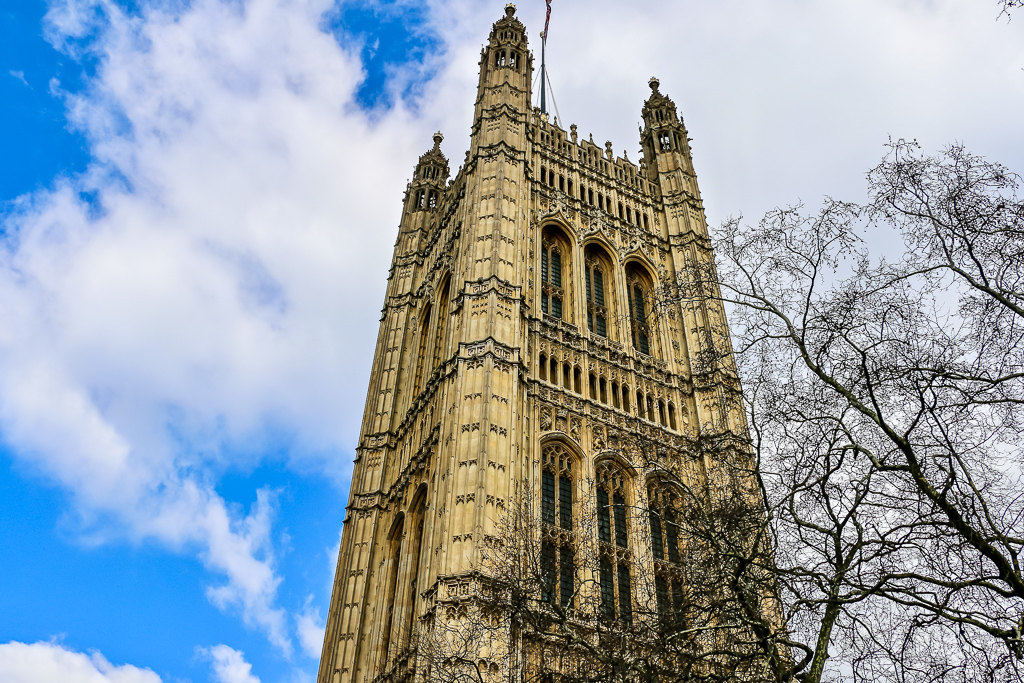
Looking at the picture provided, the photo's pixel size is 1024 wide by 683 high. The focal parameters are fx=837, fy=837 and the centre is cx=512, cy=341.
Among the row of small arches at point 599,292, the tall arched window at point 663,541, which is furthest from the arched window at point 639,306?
the tall arched window at point 663,541

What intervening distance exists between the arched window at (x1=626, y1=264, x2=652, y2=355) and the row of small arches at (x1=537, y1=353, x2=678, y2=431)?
2.78m

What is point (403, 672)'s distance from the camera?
71.6ft

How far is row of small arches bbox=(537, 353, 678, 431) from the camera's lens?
28.3 m

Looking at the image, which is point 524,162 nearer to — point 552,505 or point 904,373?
point 552,505

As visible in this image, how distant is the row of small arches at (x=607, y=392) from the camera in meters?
28.3

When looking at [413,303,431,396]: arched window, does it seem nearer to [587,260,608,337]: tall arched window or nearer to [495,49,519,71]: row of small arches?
[587,260,608,337]: tall arched window

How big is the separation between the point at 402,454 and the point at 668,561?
1098 centimetres

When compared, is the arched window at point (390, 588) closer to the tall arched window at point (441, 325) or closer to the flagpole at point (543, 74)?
the tall arched window at point (441, 325)

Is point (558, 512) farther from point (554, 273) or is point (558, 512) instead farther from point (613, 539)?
point (554, 273)

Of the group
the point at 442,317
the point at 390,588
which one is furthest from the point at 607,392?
the point at 390,588

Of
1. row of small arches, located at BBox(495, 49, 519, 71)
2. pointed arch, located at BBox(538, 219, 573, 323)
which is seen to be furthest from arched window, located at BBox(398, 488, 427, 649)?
row of small arches, located at BBox(495, 49, 519, 71)

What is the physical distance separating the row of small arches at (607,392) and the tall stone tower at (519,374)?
8cm

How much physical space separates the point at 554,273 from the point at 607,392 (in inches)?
266

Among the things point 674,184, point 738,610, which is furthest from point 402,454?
point 738,610
